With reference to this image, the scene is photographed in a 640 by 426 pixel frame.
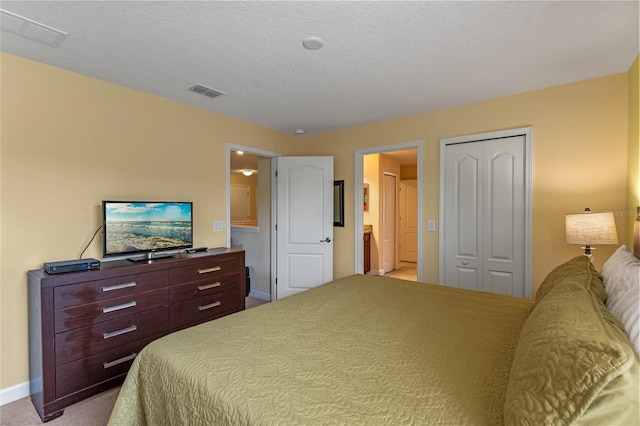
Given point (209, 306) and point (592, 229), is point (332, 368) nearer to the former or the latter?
point (209, 306)

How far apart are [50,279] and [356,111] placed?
3119 mm

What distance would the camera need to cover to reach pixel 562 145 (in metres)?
2.77

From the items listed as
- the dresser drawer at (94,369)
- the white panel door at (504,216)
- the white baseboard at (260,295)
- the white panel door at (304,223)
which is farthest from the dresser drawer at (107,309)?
the white panel door at (504,216)

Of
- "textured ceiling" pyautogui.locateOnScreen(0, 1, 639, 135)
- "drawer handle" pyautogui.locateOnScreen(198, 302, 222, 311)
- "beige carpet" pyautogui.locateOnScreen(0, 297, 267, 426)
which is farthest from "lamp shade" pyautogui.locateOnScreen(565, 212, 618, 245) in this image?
"beige carpet" pyautogui.locateOnScreen(0, 297, 267, 426)

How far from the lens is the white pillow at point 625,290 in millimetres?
981

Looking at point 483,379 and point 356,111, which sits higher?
point 356,111

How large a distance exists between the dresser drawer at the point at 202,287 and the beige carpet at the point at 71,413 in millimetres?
804

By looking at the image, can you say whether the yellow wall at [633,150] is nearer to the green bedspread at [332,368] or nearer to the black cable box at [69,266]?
the green bedspread at [332,368]

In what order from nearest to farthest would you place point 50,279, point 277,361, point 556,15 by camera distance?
point 277,361, point 556,15, point 50,279

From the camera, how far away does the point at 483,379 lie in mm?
1128

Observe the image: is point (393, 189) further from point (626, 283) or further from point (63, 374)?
point (63, 374)

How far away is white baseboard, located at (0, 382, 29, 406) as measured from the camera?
2188 mm

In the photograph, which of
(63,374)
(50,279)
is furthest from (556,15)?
(63,374)

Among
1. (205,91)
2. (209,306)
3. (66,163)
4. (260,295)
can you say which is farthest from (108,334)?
(260,295)
